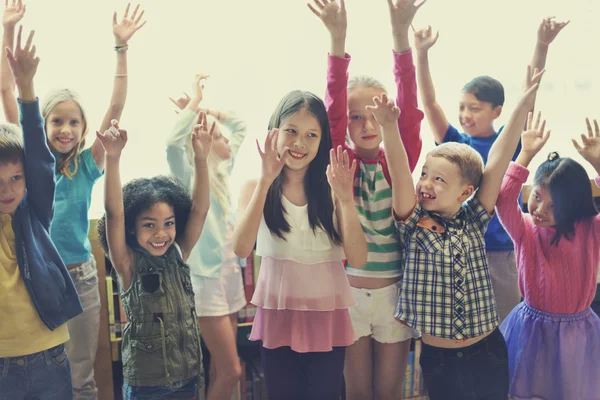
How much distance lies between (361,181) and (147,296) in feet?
2.39

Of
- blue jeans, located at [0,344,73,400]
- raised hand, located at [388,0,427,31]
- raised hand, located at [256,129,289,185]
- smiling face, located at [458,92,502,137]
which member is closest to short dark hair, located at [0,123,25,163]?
blue jeans, located at [0,344,73,400]

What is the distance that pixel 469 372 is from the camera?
165 cm

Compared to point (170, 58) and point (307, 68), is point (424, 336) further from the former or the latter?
point (170, 58)

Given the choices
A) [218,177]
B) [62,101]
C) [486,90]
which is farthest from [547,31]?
[62,101]

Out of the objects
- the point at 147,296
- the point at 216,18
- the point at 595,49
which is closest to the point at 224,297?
the point at 147,296

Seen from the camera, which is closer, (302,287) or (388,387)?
(302,287)

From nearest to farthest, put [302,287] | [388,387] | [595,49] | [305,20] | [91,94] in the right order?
[302,287]
[388,387]
[91,94]
[305,20]
[595,49]

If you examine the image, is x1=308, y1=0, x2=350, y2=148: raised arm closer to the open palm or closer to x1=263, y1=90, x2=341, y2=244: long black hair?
x1=263, y1=90, x2=341, y2=244: long black hair

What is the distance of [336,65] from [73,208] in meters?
0.98

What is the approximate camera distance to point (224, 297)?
78.3 inches

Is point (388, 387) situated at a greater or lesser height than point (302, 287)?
lesser

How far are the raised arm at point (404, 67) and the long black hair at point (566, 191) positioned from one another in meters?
0.48

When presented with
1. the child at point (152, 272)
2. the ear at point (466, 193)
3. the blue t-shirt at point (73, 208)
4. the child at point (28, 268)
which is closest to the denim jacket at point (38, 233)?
the child at point (28, 268)

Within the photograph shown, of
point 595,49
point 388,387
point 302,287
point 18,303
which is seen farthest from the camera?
point 595,49
